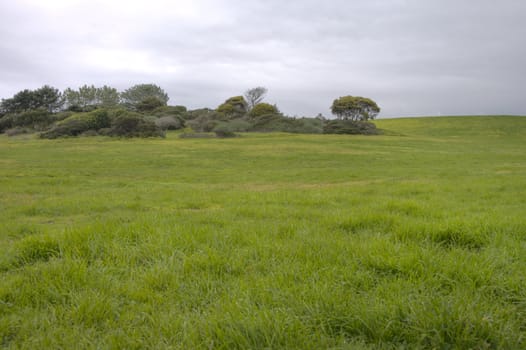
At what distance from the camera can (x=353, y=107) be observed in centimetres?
7594

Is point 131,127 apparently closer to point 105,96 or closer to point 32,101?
point 32,101

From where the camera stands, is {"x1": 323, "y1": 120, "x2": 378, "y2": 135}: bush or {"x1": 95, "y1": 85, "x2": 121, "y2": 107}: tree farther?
{"x1": 95, "y1": 85, "x2": 121, "y2": 107}: tree

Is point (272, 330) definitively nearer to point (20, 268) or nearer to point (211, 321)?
point (211, 321)

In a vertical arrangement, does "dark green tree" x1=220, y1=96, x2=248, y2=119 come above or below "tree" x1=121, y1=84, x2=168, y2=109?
below

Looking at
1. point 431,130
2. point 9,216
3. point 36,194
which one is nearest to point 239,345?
point 9,216

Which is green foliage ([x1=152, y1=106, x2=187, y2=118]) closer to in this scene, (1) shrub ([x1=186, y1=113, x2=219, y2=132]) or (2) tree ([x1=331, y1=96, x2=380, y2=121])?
(1) shrub ([x1=186, y1=113, x2=219, y2=132])

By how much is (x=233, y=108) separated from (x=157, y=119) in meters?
22.8

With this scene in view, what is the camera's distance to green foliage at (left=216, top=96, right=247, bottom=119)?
6921cm

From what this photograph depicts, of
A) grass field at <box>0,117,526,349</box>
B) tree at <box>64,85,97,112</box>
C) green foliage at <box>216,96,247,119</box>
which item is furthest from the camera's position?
tree at <box>64,85,97,112</box>

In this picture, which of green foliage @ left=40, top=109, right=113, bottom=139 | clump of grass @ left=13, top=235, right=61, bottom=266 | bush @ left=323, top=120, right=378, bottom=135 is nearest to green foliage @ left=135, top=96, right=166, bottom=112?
green foliage @ left=40, top=109, right=113, bottom=139

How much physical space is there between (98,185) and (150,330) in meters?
10.6

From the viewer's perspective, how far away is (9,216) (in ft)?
21.5

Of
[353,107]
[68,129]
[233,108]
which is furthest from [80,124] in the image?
[353,107]

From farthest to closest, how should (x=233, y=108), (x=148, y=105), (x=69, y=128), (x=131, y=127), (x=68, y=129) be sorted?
(x=233, y=108) < (x=148, y=105) < (x=69, y=128) < (x=68, y=129) < (x=131, y=127)
